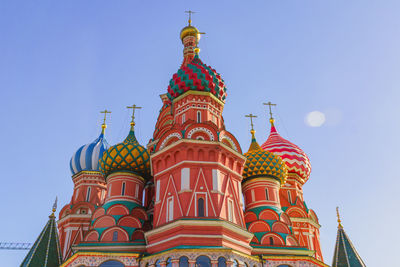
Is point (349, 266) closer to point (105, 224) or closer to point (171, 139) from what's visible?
point (171, 139)

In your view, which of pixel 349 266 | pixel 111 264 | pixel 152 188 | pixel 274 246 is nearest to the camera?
pixel 111 264

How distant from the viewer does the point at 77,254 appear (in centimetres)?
1631

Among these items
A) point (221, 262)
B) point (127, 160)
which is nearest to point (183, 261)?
point (221, 262)

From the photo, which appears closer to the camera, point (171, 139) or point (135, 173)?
point (171, 139)

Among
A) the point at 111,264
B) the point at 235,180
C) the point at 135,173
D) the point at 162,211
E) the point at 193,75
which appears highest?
the point at 193,75

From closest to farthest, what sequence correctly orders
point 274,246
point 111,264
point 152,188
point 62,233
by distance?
point 111,264 < point 274,246 < point 152,188 < point 62,233

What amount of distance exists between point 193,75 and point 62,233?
13165 millimetres

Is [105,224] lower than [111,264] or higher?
higher

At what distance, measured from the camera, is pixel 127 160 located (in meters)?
20.7

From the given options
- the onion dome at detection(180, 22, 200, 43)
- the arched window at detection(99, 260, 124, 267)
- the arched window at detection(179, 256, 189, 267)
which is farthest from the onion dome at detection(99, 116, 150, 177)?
the onion dome at detection(180, 22, 200, 43)

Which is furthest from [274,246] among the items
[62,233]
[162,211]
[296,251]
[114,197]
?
[62,233]

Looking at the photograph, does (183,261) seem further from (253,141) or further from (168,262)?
(253,141)

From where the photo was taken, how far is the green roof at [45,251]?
61.5 ft

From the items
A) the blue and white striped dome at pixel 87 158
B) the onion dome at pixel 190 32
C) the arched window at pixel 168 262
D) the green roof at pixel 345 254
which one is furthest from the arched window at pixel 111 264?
the onion dome at pixel 190 32
